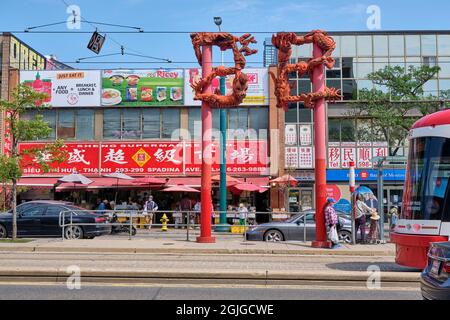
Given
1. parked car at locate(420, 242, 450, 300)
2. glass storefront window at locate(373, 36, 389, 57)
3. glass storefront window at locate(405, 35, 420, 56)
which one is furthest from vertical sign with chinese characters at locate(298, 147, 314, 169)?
parked car at locate(420, 242, 450, 300)

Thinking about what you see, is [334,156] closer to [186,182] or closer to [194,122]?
[194,122]

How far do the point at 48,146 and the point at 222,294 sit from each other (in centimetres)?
1248

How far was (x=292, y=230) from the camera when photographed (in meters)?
18.7

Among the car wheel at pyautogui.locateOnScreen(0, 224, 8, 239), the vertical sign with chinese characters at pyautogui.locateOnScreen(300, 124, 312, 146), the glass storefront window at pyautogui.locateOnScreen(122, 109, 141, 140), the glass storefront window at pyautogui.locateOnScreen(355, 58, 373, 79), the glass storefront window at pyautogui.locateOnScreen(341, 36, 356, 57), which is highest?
the glass storefront window at pyautogui.locateOnScreen(341, 36, 356, 57)

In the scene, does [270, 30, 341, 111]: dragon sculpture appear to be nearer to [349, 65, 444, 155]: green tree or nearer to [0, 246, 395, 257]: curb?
[0, 246, 395, 257]: curb

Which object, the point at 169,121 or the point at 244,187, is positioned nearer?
the point at 244,187

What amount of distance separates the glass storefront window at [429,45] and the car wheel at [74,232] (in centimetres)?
2360

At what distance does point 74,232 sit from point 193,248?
5.42 meters

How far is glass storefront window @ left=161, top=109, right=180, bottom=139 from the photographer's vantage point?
105 ft

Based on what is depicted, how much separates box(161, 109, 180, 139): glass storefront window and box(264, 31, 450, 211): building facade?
652 centimetres

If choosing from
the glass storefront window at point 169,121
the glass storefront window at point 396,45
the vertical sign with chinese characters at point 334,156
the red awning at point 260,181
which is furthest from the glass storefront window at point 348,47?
the glass storefront window at point 169,121

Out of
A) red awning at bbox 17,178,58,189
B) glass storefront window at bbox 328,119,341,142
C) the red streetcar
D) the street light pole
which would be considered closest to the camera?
the red streetcar

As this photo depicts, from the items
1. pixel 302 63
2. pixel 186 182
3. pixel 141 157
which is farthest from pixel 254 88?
pixel 302 63

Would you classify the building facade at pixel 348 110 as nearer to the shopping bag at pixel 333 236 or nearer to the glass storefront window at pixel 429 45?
the glass storefront window at pixel 429 45
